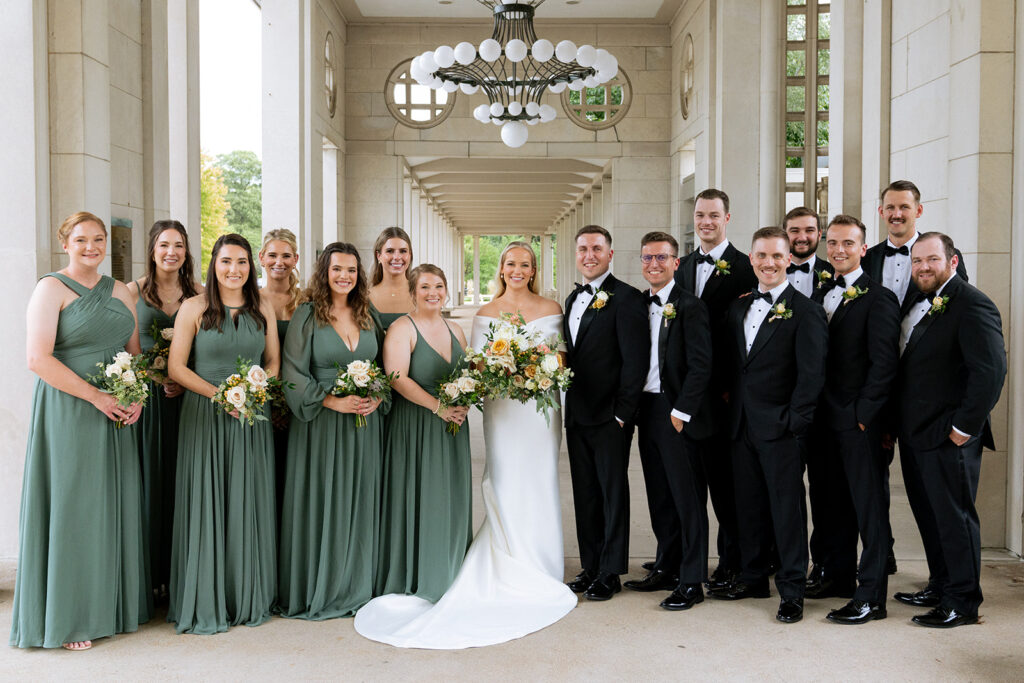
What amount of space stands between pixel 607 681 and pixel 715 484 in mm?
1812

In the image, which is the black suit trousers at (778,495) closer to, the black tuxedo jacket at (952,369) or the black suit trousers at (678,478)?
the black suit trousers at (678,478)

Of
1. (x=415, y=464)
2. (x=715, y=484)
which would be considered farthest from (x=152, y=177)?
(x=715, y=484)

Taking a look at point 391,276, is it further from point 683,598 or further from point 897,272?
point 897,272

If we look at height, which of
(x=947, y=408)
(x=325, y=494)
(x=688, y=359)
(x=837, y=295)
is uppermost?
(x=837, y=295)

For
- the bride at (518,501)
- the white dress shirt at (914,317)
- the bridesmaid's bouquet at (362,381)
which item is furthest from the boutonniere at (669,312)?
the bridesmaid's bouquet at (362,381)

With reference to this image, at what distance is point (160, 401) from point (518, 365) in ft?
6.40

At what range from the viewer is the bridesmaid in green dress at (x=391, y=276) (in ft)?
18.5

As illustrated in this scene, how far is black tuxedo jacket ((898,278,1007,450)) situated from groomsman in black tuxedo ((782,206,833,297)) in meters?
0.75

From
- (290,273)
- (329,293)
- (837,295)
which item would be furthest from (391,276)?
(837,295)

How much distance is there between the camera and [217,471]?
448cm

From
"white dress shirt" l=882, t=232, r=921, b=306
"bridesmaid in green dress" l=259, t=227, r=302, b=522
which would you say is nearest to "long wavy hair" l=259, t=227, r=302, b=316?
"bridesmaid in green dress" l=259, t=227, r=302, b=522

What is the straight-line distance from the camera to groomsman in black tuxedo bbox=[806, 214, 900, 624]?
461 cm

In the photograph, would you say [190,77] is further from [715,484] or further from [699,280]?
[715,484]

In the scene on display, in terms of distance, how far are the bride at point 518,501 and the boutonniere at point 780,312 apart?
1166mm
